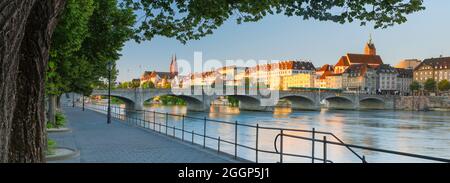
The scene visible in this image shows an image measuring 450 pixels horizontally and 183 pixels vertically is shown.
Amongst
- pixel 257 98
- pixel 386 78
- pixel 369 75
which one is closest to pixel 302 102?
pixel 257 98

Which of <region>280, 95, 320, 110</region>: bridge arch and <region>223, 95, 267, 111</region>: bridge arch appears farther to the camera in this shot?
<region>280, 95, 320, 110</region>: bridge arch

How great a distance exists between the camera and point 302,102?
109250 mm

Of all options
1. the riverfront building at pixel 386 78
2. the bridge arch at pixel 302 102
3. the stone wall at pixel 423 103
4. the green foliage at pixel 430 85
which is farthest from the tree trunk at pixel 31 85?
the riverfront building at pixel 386 78

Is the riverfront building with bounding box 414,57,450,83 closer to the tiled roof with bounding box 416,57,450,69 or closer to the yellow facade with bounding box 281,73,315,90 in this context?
the tiled roof with bounding box 416,57,450,69

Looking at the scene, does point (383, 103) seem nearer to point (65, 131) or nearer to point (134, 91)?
point (134, 91)

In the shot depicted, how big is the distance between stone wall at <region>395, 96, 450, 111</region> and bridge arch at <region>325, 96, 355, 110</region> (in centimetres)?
1436

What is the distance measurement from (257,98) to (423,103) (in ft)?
178

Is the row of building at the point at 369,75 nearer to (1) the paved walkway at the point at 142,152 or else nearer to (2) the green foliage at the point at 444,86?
(2) the green foliage at the point at 444,86

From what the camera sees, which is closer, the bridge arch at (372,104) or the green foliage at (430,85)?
the bridge arch at (372,104)

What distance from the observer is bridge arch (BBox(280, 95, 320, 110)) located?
103312 mm

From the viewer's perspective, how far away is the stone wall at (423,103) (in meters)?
120

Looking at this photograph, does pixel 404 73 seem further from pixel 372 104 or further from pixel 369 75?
pixel 372 104

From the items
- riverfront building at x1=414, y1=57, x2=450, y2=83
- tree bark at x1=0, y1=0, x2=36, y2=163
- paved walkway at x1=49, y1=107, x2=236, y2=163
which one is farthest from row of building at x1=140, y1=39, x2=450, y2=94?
tree bark at x1=0, y1=0, x2=36, y2=163
